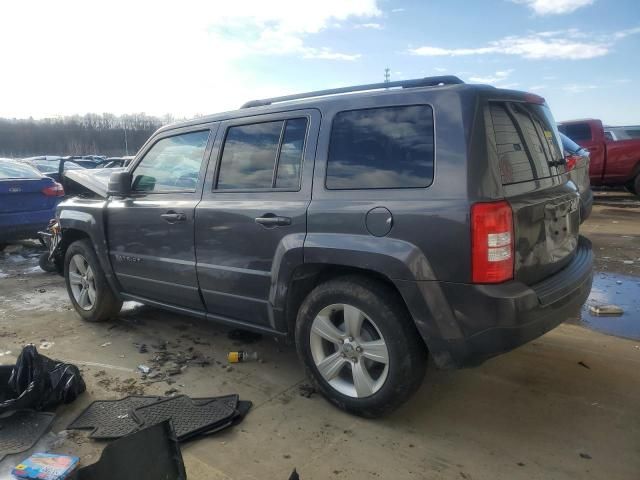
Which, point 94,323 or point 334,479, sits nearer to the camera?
point 334,479

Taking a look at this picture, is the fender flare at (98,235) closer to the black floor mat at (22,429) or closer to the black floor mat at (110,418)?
the black floor mat at (110,418)

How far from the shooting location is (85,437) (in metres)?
2.92

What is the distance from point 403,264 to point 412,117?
2.67 ft

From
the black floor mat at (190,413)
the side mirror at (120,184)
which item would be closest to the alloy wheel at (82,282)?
the side mirror at (120,184)

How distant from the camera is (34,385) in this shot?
310cm

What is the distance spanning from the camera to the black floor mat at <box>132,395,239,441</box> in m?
2.93

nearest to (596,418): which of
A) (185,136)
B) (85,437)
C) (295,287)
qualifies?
(295,287)

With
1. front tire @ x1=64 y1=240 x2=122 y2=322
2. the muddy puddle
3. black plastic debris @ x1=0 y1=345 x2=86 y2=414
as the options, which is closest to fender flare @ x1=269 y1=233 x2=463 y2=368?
black plastic debris @ x1=0 y1=345 x2=86 y2=414

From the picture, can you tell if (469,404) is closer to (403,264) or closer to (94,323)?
(403,264)

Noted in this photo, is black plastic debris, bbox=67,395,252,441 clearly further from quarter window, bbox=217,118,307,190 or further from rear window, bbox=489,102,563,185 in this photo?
rear window, bbox=489,102,563,185

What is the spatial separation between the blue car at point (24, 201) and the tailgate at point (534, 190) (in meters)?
7.71

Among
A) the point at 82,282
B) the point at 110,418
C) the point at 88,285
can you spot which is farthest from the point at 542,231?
the point at 82,282

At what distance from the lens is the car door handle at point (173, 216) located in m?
3.75

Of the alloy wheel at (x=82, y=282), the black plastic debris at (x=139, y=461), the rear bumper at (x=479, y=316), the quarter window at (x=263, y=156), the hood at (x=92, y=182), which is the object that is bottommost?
the black plastic debris at (x=139, y=461)
